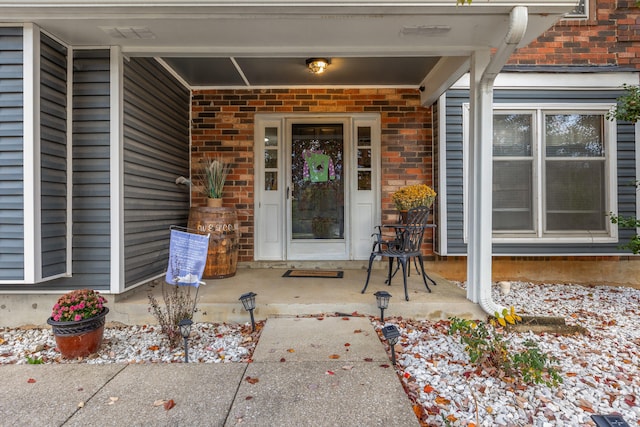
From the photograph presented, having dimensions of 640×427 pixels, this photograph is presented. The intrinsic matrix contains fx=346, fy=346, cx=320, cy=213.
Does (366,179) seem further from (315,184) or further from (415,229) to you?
(415,229)

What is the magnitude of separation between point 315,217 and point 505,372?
9.15ft

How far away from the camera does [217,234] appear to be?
3543 mm

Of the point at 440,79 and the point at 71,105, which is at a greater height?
the point at 440,79

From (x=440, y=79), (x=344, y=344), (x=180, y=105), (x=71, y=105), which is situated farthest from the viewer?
(x=180, y=105)

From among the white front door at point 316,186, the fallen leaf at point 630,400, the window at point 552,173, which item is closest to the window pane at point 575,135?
the window at point 552,173

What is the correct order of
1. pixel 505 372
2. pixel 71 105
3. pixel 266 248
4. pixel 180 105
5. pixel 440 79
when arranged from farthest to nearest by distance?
pixel 266 248 → pixel 180 105 → pixel 440 79 → pixel 71 105 → pixel 505 372

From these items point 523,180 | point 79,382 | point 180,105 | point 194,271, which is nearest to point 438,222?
point 523,180

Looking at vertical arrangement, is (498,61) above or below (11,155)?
above

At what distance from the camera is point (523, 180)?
13.4ft

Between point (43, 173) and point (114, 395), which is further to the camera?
point (43, 173)

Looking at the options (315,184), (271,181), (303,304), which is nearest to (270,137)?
(271,181)

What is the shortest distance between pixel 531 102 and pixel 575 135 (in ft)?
2.17

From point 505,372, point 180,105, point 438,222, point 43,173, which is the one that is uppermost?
point 180,105

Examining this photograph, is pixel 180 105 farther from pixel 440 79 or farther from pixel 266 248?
pixel 440 79
